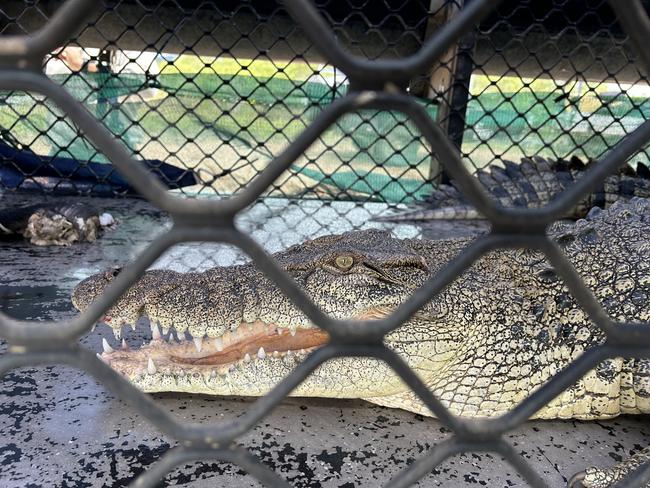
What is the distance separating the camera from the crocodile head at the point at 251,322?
1600 millimetres

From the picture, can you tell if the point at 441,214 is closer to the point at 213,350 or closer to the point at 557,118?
the point at 557,118

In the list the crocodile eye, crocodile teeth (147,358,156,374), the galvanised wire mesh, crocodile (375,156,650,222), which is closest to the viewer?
the galvanised wire mesh

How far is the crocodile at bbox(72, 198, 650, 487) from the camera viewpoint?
5.28 feet

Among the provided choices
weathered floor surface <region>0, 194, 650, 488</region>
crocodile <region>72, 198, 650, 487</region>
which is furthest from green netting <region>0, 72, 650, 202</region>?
weathered floor surface <region>0, 194, 650, 488</region>

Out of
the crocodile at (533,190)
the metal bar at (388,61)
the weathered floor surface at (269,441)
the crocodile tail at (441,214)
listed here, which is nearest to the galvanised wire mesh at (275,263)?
the metal bar at (388,61)

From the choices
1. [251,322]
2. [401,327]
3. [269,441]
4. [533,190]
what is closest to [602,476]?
[401,327]

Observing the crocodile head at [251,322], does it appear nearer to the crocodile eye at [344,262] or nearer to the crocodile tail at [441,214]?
the crocodile eye at [344,262]

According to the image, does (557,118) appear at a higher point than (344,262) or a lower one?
higher

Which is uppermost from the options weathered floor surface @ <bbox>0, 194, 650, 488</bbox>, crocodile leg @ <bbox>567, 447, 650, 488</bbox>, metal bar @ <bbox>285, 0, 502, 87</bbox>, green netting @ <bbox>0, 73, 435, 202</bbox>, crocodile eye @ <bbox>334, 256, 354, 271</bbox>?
green netting @ <bbox>0, 73, 435, 202</bbox>

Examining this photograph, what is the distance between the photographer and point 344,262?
69.2 inches

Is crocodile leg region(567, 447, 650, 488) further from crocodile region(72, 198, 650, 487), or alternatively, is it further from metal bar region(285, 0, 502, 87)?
metal bar region(285, 0, 502, 87)

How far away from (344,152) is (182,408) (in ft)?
11.7

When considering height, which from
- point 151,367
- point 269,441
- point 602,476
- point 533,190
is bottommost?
point 602,476

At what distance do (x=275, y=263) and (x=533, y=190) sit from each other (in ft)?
13.7
